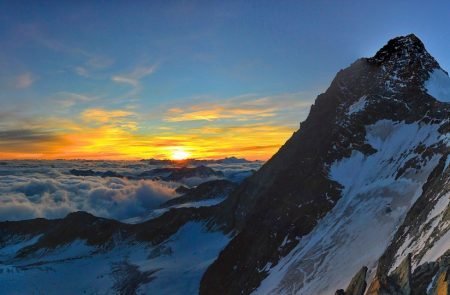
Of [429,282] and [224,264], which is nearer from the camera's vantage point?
[429,282]

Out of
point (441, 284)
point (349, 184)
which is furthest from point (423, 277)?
point (349, 184)

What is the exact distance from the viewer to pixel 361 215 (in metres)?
130

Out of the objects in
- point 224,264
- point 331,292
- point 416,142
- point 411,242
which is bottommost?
point 224,264

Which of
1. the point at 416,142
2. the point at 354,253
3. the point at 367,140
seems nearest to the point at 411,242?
the point at 354,253

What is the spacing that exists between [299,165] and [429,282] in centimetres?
14444

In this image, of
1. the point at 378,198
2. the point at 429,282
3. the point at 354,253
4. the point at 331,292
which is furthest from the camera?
the point at 378,198

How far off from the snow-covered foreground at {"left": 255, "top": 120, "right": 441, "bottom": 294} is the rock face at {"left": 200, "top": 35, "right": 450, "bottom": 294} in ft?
1.24

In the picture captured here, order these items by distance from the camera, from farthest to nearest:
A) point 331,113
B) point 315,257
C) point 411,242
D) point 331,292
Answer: point 331,113, point 315,257, point 331,292, point 411,242

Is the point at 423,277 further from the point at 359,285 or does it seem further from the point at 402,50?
the point at 402,50

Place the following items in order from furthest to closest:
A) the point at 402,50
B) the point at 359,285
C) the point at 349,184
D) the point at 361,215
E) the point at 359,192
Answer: the point at 402,50 < the point at 349,184 < the point at 359,192 < the point at 361,215 < the point at 359,285

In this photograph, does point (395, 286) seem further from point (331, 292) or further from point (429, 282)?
point (331, 292)

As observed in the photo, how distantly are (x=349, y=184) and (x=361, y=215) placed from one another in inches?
1004

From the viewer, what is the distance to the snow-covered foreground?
10946cm

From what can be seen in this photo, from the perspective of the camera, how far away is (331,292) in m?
94.6
